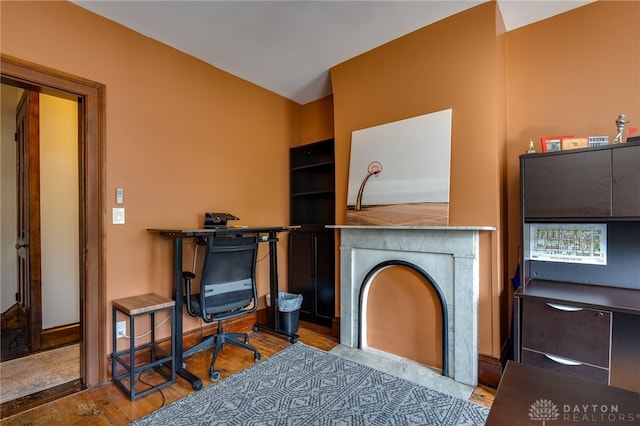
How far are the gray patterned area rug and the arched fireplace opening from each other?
362 mm

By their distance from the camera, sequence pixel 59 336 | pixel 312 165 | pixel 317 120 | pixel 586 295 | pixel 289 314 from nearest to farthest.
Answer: pixel 586 295
pixel 59 336
pixel 289 314
pixel 312 165
pixel 317 120

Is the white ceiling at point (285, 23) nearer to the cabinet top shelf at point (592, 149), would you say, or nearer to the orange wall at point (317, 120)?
the orange wall at point (317, 120)

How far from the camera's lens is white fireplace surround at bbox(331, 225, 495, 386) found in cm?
221

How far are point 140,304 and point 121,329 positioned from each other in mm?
393

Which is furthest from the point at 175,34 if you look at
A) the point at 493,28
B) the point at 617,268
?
the point at 617,268

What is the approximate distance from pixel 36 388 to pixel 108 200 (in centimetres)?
141

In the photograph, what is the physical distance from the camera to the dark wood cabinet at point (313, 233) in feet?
11.0

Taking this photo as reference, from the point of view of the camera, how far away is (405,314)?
2.60 m

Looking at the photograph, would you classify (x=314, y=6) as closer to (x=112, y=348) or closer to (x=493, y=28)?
(x=493, y=28)

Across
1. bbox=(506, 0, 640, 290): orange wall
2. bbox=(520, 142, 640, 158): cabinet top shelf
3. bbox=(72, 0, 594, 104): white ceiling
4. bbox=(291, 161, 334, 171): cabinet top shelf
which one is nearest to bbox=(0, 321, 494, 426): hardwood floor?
bbox=(520, 142, 640, 158): cabinet top shelf

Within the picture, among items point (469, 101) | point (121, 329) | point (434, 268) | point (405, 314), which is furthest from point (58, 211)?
point (469, 101)

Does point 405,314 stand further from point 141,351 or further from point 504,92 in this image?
point 141,351

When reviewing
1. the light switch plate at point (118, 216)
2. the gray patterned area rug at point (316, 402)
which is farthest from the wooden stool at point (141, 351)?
the light switch plate at point (118, 216)

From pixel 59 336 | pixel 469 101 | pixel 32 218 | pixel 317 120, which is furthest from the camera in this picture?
pixel 317 120
